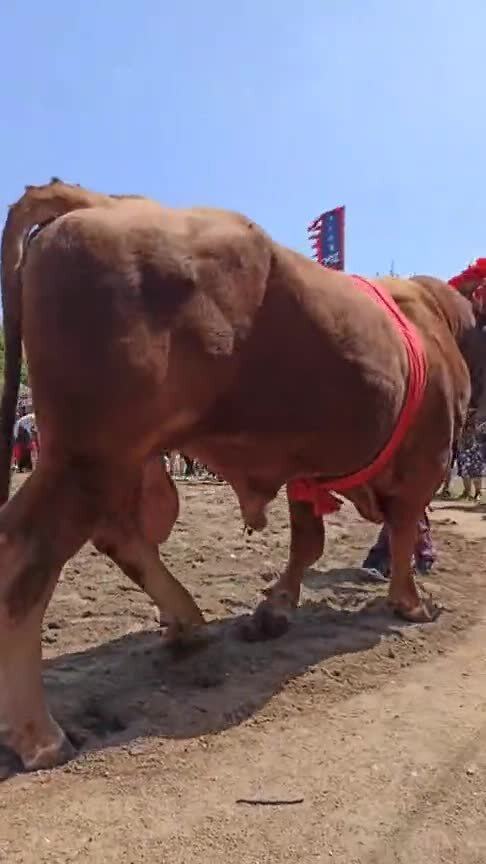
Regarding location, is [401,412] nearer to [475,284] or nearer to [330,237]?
[475,284]

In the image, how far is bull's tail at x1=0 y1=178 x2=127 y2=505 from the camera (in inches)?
130

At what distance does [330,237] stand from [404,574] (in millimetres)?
10697

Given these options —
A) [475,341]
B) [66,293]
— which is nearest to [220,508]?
[475,341]

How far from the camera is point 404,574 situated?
498cm

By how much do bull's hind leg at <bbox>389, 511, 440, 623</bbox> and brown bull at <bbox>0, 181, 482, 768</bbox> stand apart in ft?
3.25

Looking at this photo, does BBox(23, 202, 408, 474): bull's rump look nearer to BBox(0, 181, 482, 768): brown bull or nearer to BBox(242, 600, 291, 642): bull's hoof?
BBox(0, 181, 482, 768): brown bull

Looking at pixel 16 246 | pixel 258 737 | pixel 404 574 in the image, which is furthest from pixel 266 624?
pixel 16 246

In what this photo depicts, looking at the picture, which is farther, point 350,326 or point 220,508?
point 220,508

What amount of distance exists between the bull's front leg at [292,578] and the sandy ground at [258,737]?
10 cm

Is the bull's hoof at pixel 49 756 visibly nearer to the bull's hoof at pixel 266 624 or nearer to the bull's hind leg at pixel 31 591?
the bull's hind leg at pixel 31 591

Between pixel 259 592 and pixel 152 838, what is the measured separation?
116 inches

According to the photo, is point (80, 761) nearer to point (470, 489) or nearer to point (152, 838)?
point (152, 838)

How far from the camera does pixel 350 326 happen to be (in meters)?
3.86

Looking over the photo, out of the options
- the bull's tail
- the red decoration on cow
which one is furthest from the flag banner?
the bull's tail
